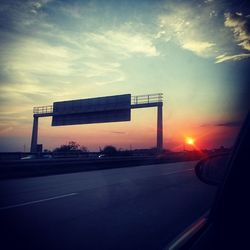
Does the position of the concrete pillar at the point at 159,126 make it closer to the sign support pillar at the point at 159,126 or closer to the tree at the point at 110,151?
the sign support pillar at the point at 159,126

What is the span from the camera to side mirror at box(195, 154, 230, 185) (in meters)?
3.05

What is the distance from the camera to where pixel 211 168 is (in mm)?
3285

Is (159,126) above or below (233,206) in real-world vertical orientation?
above

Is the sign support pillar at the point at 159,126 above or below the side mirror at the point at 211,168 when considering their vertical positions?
above

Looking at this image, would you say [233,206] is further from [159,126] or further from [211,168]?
[159,126]

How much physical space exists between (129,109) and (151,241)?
35129 mm

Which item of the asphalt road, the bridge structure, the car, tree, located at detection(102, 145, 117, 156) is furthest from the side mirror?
tree, located at detection(102, 145, 117, 156)

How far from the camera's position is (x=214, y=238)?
8.17ft

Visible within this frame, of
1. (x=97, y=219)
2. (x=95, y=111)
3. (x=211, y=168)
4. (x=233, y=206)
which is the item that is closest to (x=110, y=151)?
(x=95, y=111)

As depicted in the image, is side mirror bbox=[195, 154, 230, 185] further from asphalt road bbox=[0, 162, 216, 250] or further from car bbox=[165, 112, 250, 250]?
asphalt road bbox=[0, 162, 216, 250]

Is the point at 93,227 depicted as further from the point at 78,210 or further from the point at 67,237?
the point at 78,210

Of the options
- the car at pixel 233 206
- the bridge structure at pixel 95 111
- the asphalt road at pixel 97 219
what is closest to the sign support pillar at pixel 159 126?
the bridge structure at pixel 95 111

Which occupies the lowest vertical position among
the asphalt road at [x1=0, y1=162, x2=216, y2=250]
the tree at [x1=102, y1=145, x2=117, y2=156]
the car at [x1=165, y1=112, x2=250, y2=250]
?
the asphalt road at [x1=0, y1=162, x2=216, y2=250]

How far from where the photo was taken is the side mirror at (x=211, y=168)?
3051 millimetres
